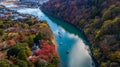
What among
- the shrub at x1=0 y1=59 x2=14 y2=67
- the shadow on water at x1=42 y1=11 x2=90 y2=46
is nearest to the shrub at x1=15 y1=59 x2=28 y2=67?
the shrub at x1=0 y1=59 x2=14 y2=67

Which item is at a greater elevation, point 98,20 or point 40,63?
point 98,20

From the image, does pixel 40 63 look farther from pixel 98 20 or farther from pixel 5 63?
pixel 98 20

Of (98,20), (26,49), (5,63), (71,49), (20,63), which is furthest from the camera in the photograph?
(98,20)

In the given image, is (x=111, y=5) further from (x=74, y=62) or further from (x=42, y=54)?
(x=42, y=54)

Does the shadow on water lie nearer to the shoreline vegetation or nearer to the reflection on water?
the reflection on water

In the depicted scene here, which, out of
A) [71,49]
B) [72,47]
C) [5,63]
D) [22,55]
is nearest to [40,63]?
[22,55]

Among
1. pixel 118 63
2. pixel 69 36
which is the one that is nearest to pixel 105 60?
pixel 118 63
